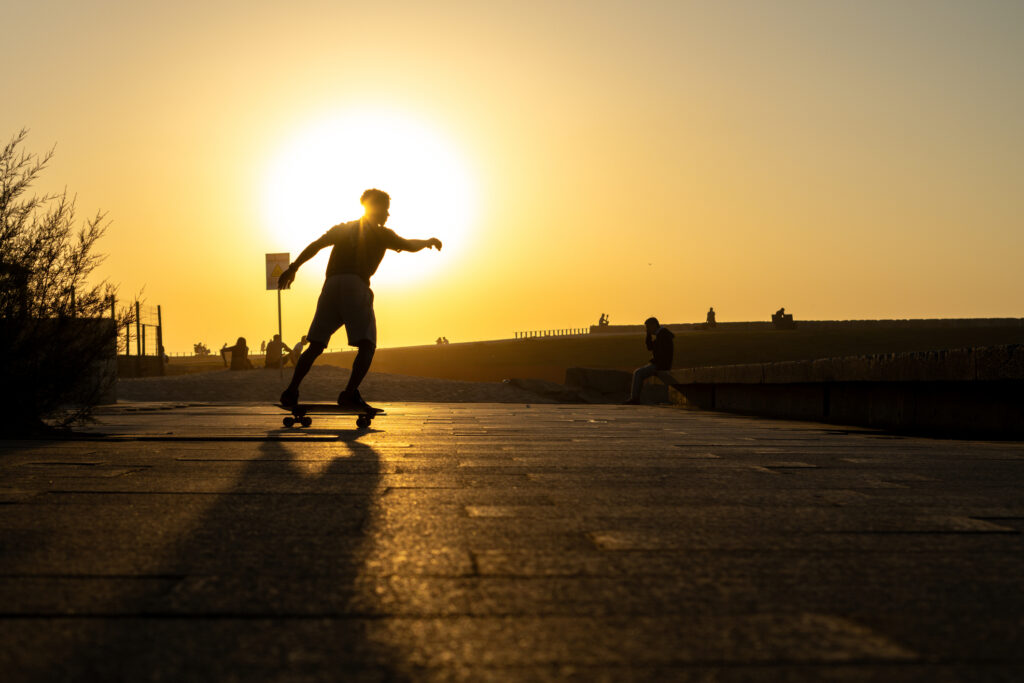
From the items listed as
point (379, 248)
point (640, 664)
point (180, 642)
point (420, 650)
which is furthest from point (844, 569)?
point (379, 248)

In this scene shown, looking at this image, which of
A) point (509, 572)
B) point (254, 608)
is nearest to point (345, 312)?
point (509, 572)

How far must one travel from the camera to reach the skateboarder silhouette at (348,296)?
8.94 m

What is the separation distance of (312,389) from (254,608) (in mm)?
22761

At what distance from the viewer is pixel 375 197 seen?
31.2ft

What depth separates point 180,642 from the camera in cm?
200

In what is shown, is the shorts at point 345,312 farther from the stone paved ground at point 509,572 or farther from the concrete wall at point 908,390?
the concrete wall at point 908,390

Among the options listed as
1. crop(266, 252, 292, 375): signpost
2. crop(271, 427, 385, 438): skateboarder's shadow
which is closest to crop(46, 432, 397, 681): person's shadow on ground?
crop(271, 427, 385, 438): skateboarder's shadow

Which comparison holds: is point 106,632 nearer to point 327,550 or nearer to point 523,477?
point 327,550

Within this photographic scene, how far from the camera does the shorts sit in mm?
Answer: 8938

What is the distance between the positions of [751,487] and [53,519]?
8.90 ft

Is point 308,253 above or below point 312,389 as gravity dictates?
above

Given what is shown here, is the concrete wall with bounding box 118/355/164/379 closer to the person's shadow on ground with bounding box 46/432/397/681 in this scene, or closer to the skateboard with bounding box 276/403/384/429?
the skateboard with bounding box 276/403/384/429

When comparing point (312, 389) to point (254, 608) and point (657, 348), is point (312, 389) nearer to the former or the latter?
point (657, 348)

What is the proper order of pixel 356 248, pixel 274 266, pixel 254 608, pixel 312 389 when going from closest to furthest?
1. pixel 254 608
2. pixel 356 248
3. pixel 274 266
4. pixel 312 389
